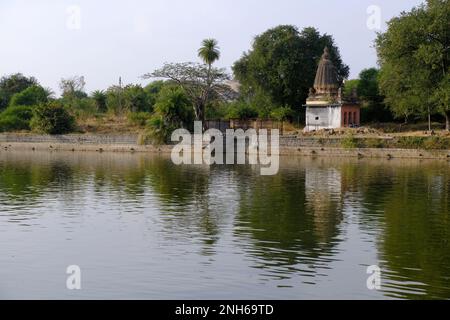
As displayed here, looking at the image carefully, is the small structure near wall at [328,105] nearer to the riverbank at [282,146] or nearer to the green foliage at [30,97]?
the riverbank at [282,146]

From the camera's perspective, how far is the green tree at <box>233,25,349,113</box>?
67688mm

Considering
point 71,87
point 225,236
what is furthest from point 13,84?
point 225,236

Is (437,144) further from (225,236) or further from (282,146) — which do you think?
(225,236)

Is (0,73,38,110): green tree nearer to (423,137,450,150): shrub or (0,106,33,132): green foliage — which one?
(0,106,33,132): green foliage

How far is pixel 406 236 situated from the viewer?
67.9 feet

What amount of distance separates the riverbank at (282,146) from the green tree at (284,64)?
12823 millimetres

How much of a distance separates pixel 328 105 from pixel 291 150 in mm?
8281

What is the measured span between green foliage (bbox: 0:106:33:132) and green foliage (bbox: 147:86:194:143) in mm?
19056

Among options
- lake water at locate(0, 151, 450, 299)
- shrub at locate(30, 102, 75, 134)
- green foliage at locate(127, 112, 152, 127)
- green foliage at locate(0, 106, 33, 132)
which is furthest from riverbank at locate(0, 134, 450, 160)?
lake water at locate(0, 151, 450, 299)

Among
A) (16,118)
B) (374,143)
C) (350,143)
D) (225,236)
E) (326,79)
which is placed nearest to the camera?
(225,236)

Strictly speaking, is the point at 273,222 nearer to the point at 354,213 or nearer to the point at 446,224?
the point at 354,213

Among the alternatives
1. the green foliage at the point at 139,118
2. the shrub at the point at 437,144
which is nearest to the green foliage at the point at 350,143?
the shrub at the point at 437,144

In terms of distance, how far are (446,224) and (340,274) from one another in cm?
802

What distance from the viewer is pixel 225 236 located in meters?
20.5
